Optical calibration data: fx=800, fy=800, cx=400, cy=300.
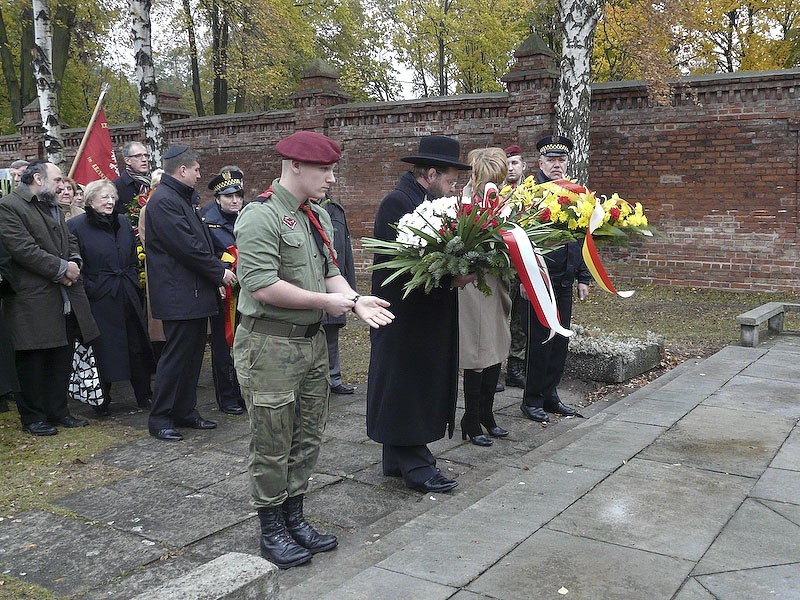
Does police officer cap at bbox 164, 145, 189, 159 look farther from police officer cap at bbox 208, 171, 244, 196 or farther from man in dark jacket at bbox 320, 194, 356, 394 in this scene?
man in dark jacket at bbox 320, 194, 356, 394

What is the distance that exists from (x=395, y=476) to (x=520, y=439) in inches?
49.1

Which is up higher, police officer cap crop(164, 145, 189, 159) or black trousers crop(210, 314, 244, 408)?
police officer cap crop(164, 145, 189, 159)

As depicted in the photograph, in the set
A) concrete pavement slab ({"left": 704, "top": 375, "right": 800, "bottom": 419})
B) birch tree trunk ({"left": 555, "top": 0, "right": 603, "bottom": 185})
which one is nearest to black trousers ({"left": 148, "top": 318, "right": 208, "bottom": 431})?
concrete pavement slab ({"left": 704, "top": 375, "right": 800, "bottom": 419})

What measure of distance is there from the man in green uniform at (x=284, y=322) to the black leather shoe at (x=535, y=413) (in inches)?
108

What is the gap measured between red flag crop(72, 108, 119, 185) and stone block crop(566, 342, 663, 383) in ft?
18.5

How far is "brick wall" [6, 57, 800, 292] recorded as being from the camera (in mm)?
11898

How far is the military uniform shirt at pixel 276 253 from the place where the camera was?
136 inches

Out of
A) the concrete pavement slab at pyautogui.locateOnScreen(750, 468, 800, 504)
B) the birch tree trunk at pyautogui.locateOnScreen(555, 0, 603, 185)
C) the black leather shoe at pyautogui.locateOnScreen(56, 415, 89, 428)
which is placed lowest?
the concrete pavement slab at pyautogui.locateOnScreen(750, 468, 800, 504)

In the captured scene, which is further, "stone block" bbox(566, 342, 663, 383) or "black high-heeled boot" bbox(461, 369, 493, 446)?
"stone block" bbox(566, 342, 663, 383)

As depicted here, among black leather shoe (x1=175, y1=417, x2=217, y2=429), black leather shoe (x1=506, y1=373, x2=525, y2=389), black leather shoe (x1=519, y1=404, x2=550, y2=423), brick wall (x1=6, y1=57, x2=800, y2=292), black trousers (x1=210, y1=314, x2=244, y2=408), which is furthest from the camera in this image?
brick wall (x1=6, y1=57, x2=800, y2=292)

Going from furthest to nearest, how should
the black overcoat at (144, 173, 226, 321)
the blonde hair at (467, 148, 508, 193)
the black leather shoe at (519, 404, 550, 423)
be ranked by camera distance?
the black leather shoe at (519, 404, 550, 423) → the black overcoat at (144, 173, 226, 321) → the blonde hair at (467, 148, 508, 193)

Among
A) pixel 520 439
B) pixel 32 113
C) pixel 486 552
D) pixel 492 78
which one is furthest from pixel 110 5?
pixel 486 552

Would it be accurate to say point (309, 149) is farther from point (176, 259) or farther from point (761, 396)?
point (761, 396)

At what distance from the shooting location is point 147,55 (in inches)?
457
